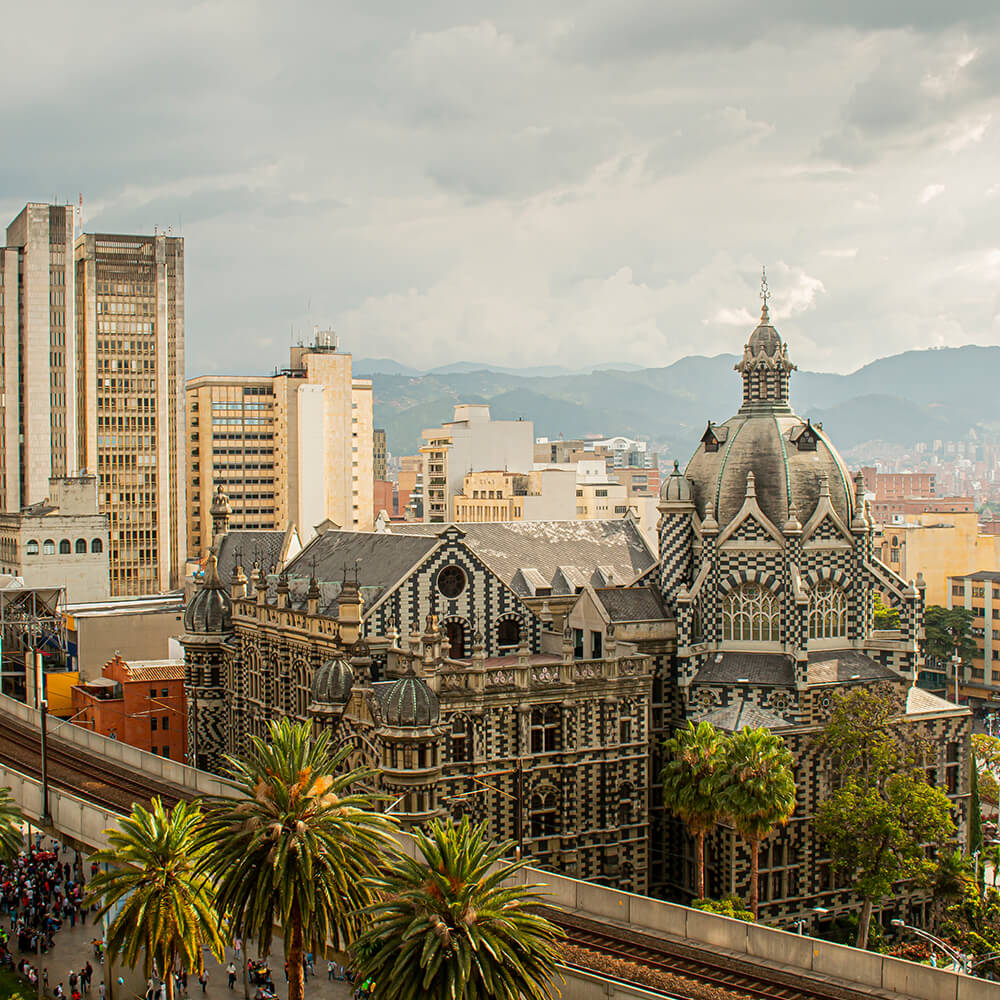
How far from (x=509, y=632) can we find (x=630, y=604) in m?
8.57

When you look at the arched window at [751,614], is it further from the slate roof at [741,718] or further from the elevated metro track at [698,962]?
the elevated metro track at [698,962]

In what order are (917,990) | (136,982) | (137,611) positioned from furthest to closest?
1. (137,611)
2. (136,982)
3. (917,990)

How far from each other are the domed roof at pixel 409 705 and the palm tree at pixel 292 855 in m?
19.7

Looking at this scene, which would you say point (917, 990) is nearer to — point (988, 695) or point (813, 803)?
point (813, 803)

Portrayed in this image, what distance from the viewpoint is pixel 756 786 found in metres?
69.8

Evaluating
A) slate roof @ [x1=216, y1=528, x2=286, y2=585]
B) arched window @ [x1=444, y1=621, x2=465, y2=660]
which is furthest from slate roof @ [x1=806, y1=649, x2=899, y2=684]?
slate roof @ [x1=216, y1=528, x2=286, y2=585]

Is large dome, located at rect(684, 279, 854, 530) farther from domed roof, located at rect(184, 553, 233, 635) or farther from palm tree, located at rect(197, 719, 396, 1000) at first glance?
palm tree, located at rect(197, 719, 396, 1000)

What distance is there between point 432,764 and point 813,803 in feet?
83.1

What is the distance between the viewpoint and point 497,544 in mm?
95750

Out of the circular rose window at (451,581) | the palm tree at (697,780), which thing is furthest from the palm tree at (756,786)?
the circular rose window at (451,581)

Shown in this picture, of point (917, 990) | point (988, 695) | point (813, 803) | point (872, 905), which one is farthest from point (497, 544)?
point (988, 695)

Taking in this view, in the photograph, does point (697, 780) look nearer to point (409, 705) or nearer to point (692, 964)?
point (409, 705)

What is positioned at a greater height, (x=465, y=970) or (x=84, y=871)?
(x=465, y=970)

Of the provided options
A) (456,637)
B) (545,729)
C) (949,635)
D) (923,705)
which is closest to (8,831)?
(456,637)
